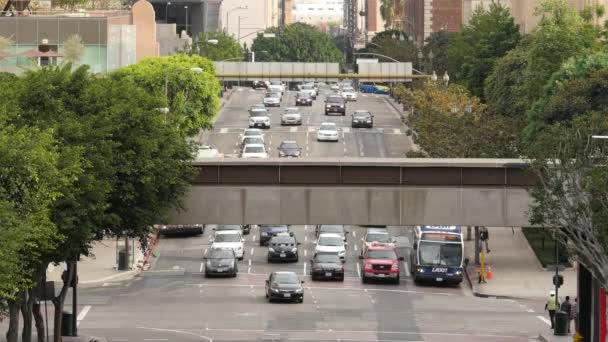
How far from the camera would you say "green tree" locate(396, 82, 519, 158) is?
8506 cm

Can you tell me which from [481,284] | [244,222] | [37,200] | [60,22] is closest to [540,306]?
[481,284]

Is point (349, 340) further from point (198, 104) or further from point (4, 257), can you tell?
point (198, 104)

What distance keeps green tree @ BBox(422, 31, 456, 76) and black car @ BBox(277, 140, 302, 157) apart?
62252mm

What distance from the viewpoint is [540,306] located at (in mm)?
66062

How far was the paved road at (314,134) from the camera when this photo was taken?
379 ft

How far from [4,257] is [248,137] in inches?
3028

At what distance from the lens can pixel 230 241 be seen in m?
80.2

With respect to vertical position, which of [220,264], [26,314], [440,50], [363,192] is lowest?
[220,264]

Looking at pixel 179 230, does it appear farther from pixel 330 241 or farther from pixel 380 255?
pixel 380 255

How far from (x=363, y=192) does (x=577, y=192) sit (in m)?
9.51

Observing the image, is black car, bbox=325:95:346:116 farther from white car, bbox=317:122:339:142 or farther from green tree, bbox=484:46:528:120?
green tree, bbox=484:46:528:120

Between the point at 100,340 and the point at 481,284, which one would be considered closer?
the point at 100,340

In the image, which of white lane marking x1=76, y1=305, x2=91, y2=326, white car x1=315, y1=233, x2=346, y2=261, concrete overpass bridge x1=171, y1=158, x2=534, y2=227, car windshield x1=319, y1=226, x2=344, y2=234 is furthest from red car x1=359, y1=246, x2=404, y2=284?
concrete overpass bridge x1=171, y1=158, x2=534, y2=227

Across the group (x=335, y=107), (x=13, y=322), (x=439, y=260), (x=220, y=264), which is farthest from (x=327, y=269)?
(x=335, y=107)
